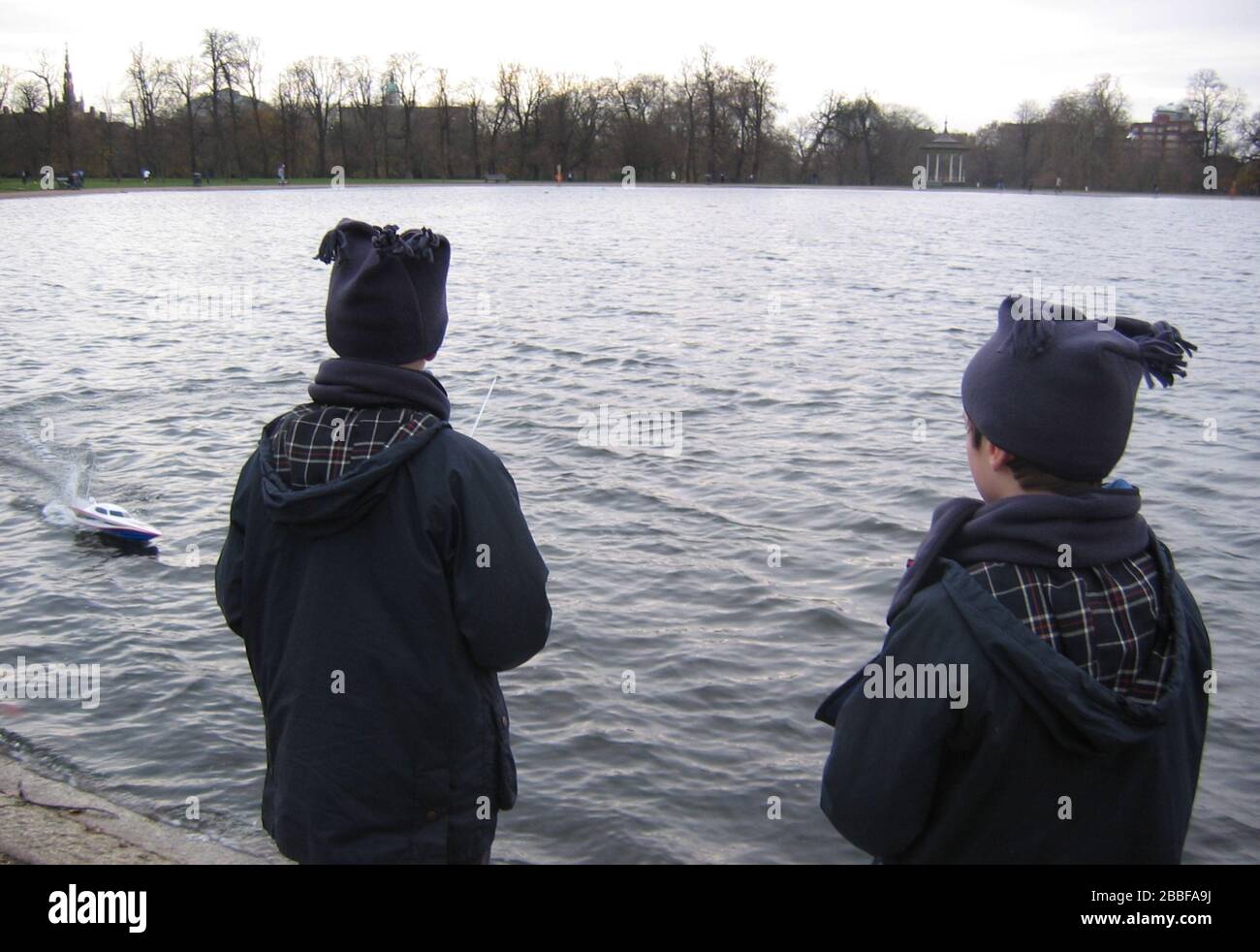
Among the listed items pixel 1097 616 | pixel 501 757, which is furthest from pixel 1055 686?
pixel 501 757

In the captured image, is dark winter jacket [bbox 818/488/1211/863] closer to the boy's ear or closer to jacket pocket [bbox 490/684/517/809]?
the boy's ear

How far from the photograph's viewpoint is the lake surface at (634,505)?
600 centimetres

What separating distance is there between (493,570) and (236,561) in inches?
28.0

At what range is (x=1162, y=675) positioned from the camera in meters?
2.19

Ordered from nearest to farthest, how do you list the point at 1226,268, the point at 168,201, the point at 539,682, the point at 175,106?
the point at 539,682 < the point at 1226,268 < the point at 168,201 < the point at 175,106

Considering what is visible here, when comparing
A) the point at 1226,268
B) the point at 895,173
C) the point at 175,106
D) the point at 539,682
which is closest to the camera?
the point at 539,682

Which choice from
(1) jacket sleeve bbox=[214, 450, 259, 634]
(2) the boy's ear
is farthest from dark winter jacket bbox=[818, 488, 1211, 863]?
(1) jacket sleeve bbox=[214, 450, 259, 634]

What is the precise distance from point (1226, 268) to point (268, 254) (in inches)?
1033

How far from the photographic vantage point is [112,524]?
9109mm

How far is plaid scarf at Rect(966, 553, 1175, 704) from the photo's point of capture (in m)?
2.14

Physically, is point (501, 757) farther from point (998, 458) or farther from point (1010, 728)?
point (998, 458)

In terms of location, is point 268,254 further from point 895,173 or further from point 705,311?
point 895,173
